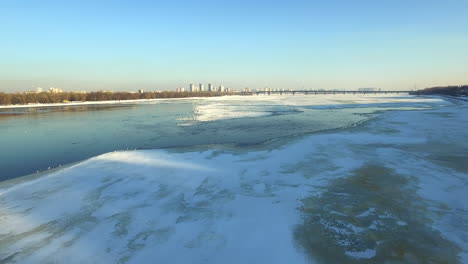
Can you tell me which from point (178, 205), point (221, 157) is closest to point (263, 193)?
point (178, 205)

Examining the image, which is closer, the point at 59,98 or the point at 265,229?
the point at 265,229

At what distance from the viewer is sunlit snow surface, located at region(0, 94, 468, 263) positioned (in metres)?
2.90

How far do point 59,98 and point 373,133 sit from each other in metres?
65.1

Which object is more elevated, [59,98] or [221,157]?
[59,98]

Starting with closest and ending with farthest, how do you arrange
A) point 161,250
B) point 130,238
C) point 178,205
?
point 161,250, point 130,238, point 178,205

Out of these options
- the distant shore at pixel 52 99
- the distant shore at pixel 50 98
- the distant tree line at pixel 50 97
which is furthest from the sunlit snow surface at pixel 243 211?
the distant tree line at pixel 50 97

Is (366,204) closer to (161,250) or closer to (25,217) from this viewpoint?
(161,250)

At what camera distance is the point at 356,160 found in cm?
661

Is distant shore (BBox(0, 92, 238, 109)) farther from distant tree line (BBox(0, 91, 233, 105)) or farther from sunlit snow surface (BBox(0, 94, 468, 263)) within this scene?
sunlit snow surface (BBox(0, 94, 468, 263))

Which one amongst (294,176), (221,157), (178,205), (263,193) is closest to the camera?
(178,205)

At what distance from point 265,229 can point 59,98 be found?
6680 centimetres

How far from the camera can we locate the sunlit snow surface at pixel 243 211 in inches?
114

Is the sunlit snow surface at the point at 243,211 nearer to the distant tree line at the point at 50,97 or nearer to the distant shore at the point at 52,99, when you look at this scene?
the distant shore at the point at 52,99

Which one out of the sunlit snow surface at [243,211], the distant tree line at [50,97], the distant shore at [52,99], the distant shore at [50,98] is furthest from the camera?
the distant tree line at [50,97]
